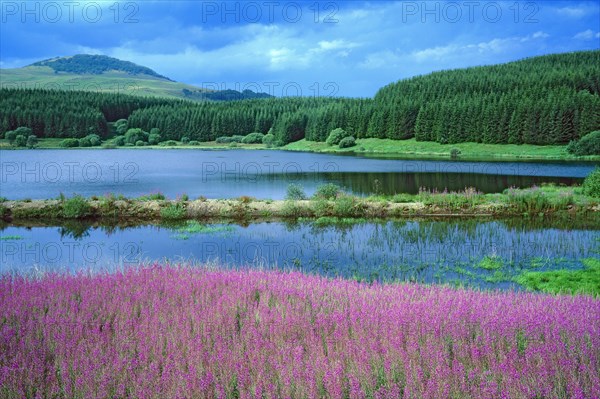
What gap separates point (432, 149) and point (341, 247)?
111832 mm

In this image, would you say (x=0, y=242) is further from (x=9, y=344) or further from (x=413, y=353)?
(x=413, y=353)

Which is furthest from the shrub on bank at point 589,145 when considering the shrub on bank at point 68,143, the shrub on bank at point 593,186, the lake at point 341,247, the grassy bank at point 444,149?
the shrub on bank at point 68,143

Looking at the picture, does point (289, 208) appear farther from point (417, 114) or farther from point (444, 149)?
point (417, 114)

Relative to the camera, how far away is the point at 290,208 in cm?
2950

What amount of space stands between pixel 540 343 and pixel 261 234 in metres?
17.9

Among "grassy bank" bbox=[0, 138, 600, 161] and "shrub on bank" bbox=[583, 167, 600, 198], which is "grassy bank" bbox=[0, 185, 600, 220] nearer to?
"shrub on bank" bbox=[583, 167, 600, 198]

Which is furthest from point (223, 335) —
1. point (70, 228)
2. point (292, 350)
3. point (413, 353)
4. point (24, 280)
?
point (70, 228)

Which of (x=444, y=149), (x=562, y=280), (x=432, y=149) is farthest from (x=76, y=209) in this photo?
(x=432, y=149)

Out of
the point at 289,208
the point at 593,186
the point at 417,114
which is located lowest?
the point at 289,208

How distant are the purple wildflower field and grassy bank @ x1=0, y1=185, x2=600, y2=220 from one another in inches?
800

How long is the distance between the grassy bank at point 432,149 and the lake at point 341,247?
78590mm

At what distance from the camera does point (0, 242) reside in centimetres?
2161

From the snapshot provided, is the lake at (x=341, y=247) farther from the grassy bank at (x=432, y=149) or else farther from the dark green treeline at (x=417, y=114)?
the dark green treeline at (x=417, y=114)

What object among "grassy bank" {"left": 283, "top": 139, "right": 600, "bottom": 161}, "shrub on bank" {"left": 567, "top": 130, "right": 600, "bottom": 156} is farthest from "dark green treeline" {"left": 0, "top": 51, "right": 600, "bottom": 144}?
"shrub on bank" {"left": 567, "top": 130, "right": 600, "bottom": 156}
